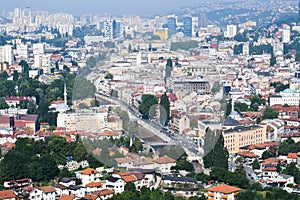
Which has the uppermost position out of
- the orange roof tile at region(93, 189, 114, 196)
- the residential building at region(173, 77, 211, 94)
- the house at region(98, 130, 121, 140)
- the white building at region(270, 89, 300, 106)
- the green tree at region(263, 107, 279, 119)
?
the residential building at region(173, 77, 211, 94)

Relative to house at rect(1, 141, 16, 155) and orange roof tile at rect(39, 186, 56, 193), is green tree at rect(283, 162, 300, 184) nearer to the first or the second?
orange roof tile at rect(39, 186, 56, 193)

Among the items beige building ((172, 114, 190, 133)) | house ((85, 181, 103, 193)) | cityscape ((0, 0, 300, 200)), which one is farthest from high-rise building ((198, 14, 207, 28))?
beige building ((172, 114, 190, 133))

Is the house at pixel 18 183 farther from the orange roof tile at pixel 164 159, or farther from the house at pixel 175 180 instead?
the orange roof tile at pixel 164 159

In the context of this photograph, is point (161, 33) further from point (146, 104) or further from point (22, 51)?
point (22, 51)

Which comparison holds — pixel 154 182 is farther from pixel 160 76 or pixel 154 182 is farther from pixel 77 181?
pixel 160 76

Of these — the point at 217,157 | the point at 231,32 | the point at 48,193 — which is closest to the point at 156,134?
the point at 48,193

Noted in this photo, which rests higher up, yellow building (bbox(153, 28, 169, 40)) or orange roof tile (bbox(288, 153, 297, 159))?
yellow building (bbox(153, 28, 169, 40))

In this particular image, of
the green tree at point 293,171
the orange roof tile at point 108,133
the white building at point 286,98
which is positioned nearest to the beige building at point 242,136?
the green tree at point 293,171

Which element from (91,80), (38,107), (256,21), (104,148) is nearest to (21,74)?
(38,107)
